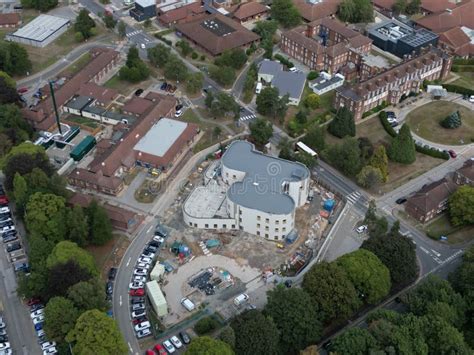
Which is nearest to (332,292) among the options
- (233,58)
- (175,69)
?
(175,69)

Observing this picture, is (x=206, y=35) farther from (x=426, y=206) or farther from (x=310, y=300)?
(x=310, y=300)

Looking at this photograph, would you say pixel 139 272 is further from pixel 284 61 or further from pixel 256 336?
pixel 284 61

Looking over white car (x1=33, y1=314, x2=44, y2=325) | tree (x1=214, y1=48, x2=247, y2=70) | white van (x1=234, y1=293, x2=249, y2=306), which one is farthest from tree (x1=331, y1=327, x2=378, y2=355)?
tree (x1=214, y1=48, x2=247, y2=70)

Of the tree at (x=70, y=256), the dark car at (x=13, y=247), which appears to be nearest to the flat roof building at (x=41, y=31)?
the dark car at (x=13, y=247)

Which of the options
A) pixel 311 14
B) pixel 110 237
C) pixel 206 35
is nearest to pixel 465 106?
pixel 311 14

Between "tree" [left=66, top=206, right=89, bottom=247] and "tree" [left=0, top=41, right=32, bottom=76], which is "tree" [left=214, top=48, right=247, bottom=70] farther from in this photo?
"tree" [left=66, top=206, right=89, bottom=247]
